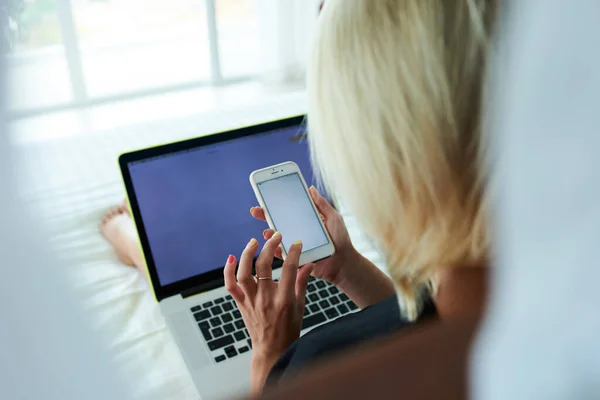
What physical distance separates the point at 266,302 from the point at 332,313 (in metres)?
0.17

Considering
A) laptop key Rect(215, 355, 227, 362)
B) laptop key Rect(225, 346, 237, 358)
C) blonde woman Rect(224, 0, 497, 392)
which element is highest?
blonde woman Rect(224, 0, 497, 392)

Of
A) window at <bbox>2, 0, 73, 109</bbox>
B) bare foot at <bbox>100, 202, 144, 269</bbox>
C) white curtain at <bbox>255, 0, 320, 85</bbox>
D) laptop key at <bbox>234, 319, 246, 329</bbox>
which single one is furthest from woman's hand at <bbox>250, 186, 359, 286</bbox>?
white curtain at <bbox>255, 0, 320, 85</bbox>

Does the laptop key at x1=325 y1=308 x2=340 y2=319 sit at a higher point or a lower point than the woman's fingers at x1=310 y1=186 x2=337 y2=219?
lower

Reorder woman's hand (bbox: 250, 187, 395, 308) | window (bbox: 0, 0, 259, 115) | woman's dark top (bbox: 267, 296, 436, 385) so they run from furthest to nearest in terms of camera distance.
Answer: window (bbox: 0, 0, 259, 115) < woman's hand (bbox: 250, 187, 395, 308) < woman's dark top (bbox: 267, 296, 436, 385)

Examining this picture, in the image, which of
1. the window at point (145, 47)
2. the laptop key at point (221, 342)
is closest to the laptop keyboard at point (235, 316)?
the laptop key at point (221, 342)

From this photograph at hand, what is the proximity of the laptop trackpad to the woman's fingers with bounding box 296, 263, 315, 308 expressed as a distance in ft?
0.47

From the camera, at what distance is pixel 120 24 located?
3164 mm

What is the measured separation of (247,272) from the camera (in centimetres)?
67

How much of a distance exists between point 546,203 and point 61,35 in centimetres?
279

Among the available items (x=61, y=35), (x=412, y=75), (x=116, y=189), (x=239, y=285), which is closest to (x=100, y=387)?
(x=412, y=75)

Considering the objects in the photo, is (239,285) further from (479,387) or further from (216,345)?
(479,387)

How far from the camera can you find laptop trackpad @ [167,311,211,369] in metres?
0.72

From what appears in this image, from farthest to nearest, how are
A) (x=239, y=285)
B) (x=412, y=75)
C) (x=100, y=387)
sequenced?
(x=239, y=285) < (x=412, y=75) < (x=100, y=387)

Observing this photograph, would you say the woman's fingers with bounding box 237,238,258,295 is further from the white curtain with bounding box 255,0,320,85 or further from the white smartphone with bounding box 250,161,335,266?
the white curtain with bounding box 255,0,320,85
